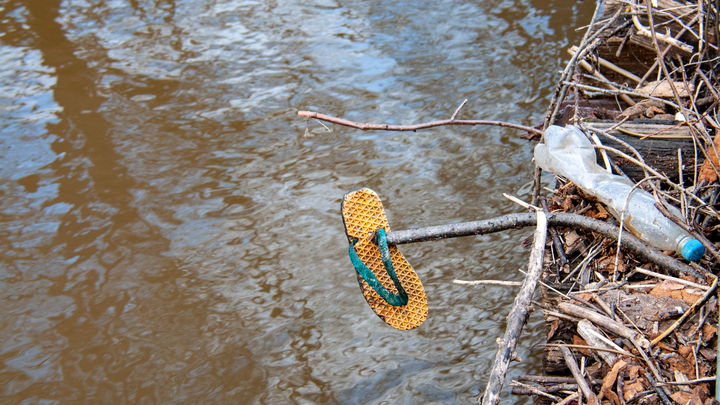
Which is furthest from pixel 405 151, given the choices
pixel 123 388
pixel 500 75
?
pixel 123 388

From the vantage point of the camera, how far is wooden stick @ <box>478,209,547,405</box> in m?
1.63

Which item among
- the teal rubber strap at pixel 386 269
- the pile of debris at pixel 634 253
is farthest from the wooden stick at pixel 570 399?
the teal rubber strap at pixel 386 269

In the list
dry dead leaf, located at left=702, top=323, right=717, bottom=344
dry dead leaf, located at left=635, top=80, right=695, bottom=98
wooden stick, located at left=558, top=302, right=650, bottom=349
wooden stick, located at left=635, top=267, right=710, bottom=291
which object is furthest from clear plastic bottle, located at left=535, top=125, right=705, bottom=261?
dry dead leaf, located at left=635, top=80, right=695, bottom=98

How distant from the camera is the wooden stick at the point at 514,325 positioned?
1634mm

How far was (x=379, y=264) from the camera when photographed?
228 cm

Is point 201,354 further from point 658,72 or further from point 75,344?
point 658,72

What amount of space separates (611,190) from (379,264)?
1.11 meters

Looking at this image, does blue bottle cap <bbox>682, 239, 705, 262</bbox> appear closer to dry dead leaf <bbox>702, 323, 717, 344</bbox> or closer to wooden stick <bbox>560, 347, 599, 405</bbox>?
dry dead leaf <bbox>702, 323, 717, 344</bbox>

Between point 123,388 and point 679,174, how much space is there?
336 centimetres

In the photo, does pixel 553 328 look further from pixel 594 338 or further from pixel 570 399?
pixel 570 399

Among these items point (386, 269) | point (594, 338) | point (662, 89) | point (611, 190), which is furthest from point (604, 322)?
point (662, 89)

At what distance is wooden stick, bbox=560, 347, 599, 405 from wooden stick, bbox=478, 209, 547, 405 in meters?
0.22

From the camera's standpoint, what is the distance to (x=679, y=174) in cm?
227

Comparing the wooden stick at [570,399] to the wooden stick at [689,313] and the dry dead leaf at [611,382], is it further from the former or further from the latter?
the wooden stick at [689,313]
